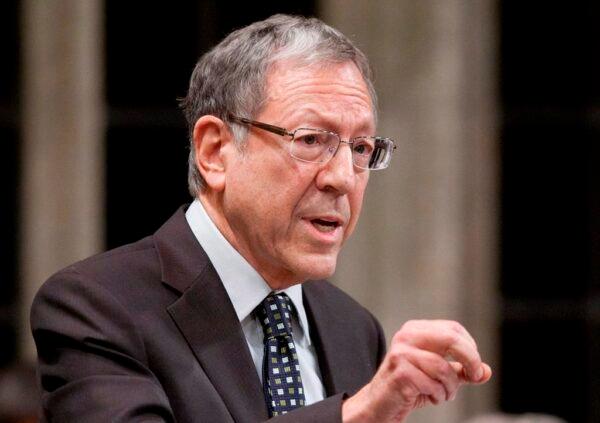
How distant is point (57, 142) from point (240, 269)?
11.5 ft

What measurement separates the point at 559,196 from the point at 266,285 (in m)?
3.62

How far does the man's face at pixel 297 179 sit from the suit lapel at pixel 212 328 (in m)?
0.13

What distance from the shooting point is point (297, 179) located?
90.6 inches

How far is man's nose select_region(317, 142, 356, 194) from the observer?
2.31 m

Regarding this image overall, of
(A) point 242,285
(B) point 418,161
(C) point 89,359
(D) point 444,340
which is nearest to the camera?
(D) point 444,340

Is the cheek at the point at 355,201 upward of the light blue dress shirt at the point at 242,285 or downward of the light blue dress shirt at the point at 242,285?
upward

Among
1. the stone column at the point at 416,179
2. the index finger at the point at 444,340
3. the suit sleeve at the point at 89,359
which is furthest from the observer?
the stone column at the point at 416,179

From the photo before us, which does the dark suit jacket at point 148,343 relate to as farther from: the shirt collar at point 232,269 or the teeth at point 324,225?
the teeth at point 324,225

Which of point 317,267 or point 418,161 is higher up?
point 317,267

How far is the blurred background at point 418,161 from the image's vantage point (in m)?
5.66

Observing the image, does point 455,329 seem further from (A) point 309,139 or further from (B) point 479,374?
(A) point 309,139

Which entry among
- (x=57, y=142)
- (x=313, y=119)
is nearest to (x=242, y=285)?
(x=313, y=119)

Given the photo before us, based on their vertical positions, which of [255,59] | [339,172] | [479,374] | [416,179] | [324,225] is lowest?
[416,179]

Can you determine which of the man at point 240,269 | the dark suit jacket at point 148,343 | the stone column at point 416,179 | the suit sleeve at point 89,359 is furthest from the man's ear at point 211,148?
the stone column at point 416,179
